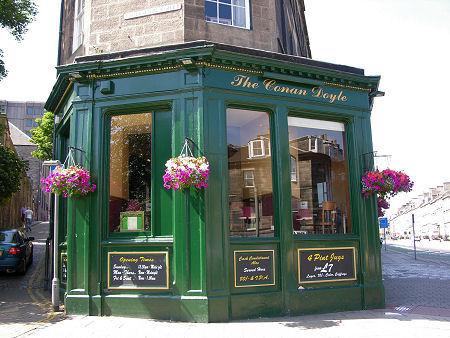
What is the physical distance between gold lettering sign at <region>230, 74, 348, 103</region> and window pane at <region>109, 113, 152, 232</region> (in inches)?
82.8

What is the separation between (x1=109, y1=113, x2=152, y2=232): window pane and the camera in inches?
333

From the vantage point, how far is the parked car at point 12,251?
12.9 m

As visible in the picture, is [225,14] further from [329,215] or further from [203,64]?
[329,215]

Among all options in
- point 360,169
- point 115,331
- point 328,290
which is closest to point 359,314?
point 328,290

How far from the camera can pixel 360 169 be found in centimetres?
955

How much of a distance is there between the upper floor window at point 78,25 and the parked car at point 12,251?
267 inches

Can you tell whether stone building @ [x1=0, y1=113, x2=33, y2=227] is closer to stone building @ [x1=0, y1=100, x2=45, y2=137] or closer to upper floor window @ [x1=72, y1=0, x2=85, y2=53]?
upper floor window @ [x1=72, y1=0, x2=85, y2=53]

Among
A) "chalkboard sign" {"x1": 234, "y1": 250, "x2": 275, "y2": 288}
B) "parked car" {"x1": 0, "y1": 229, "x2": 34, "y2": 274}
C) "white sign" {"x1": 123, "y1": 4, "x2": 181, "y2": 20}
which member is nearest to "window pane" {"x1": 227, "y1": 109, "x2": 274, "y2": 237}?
"chalkboard sign" {"x1": 234, "y1": 250, "x2": 275, "y2": 288}

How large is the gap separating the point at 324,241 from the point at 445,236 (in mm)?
76450

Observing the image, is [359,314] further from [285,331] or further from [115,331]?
[115,331]

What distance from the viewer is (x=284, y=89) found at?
9.05m

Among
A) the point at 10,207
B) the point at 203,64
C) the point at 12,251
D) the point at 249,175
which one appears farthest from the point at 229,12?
the point at 10,207

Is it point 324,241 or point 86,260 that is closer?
point 86,260

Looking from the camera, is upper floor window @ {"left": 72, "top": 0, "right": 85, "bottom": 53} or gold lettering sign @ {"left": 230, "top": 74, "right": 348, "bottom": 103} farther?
upper floor window @ {"left": 72, "top": 0, "right": 85, "bottom": 53}
